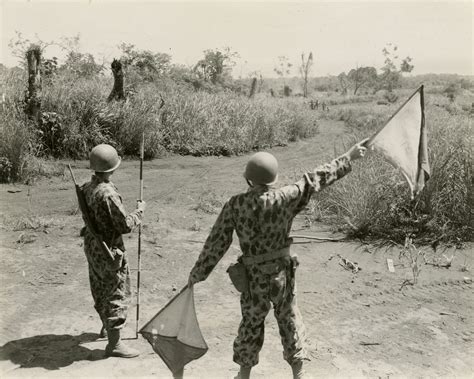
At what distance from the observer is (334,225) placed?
824 cm

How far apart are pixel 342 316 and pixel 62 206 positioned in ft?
19.0

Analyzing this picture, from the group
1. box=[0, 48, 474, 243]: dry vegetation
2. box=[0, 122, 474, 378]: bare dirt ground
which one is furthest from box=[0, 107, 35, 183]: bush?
box=[0, 122, 474, 378]: bare dirt ground

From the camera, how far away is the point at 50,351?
4484 mm

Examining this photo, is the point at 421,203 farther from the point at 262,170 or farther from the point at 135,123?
the point at 135,123

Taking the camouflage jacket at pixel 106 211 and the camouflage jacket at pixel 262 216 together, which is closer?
the camouflage jacket at pixel 262 216

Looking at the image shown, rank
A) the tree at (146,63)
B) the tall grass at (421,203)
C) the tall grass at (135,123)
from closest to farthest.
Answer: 1. the tall grass at (421,203)
2. the tall grass at (135,123)
3. the tree at (146,63)

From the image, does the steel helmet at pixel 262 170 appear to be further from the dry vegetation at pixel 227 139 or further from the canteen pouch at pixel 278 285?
the dry vegetation at pixel 227 139

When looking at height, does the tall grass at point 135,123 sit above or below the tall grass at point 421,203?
above

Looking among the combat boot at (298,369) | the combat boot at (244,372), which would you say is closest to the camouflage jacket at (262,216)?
the combat boot at (244,372)

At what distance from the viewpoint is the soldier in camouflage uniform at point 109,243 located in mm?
3992

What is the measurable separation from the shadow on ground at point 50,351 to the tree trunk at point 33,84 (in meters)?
8.31

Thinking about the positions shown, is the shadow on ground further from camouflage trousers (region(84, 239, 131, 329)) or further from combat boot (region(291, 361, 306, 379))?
combat boot (region(291, 361, 306, 379))

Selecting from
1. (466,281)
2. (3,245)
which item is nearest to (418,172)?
(466,281)

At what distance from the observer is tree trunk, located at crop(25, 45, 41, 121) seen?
1155cm
